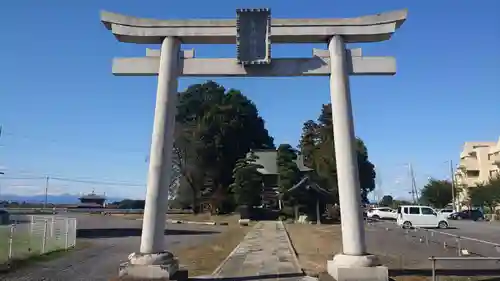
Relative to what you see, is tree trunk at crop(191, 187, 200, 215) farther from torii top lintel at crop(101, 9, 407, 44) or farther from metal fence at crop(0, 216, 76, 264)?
torii top lintel at crop(101, 9, 407, 44)

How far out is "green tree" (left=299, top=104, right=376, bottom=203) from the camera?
5031cm

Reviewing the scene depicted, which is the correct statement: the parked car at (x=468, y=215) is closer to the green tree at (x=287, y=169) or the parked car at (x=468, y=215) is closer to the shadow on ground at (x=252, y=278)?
the green tree at (x=287, y=169)

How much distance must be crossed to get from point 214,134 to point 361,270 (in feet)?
163

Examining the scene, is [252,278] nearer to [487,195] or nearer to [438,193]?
[487,195]

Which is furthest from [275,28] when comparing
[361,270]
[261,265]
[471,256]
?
[471,256]

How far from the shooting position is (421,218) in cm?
3400

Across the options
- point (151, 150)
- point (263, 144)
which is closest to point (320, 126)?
point (263, 144)

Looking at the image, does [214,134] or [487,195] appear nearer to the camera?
[487,195]

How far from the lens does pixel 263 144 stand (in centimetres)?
6894

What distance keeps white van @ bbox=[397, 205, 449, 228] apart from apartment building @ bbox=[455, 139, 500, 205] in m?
39.9

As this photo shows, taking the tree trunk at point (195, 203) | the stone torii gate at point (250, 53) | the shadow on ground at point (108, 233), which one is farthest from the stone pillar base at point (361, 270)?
the tree trunk at point (195, 203)

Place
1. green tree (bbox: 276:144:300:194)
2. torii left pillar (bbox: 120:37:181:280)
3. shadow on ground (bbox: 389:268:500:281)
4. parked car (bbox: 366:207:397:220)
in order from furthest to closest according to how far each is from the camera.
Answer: parked car (bbox: 366:207:397:220)
green tree (bbox: 276:144:300:194)
shadow on ground (bbox: 389:268:500:281)
torii left pillar (bbox: 120:37:181:280)

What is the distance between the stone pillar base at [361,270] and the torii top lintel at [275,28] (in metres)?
5.67

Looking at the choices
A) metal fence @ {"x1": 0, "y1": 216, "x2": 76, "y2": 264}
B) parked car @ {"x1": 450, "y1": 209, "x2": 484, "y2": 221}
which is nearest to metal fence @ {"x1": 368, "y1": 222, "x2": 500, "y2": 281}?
metal fence @ {"x1": 0, "y1": 216, "x2": 76, "y2": 264}
